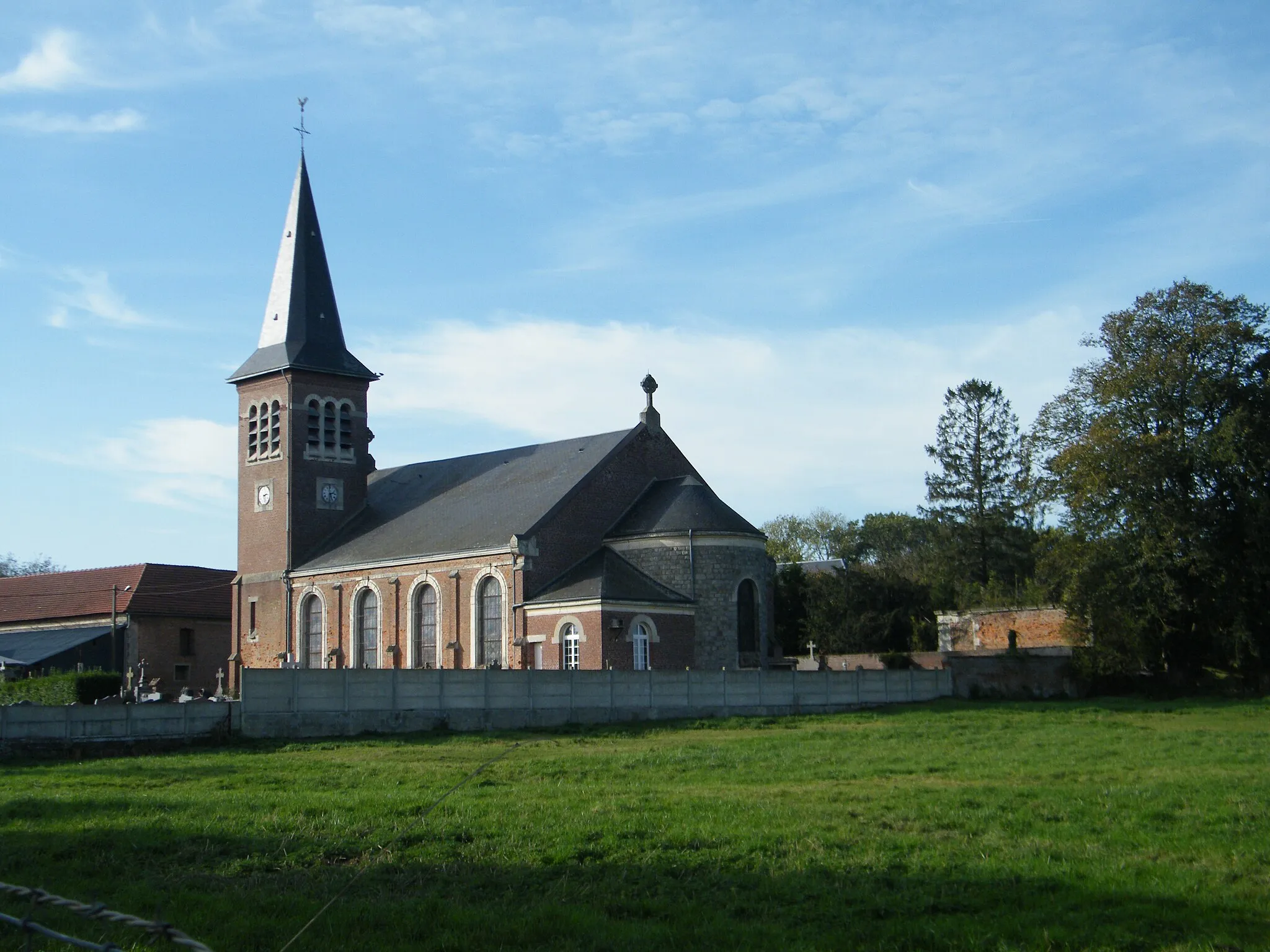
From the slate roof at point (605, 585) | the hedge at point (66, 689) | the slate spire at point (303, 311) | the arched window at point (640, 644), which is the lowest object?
the hedge at point (66, 689)

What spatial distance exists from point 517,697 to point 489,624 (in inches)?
611

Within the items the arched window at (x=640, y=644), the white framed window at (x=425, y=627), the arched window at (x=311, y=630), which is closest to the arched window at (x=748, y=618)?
the arched window at (x=640, y=644)

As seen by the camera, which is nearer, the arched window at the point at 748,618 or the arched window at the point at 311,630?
the arched window at the point at 748,618

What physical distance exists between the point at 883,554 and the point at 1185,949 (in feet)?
368

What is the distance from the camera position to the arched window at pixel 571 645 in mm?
45344

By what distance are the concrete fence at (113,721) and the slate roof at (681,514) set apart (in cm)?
2117

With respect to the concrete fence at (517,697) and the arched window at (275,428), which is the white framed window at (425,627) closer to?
the arched window at (275,428)

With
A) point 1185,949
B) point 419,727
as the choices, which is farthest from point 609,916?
point 419,727

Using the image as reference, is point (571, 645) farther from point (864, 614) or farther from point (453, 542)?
point (864, 614)

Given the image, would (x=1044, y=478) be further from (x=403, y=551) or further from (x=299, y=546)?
(x=299, y=546)

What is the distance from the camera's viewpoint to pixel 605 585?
149ft

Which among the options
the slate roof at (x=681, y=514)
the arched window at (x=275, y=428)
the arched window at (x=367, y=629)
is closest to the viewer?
the slate roof at (x=681, y=514)

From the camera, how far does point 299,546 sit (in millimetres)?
56625

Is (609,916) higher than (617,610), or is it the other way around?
(617,610)
